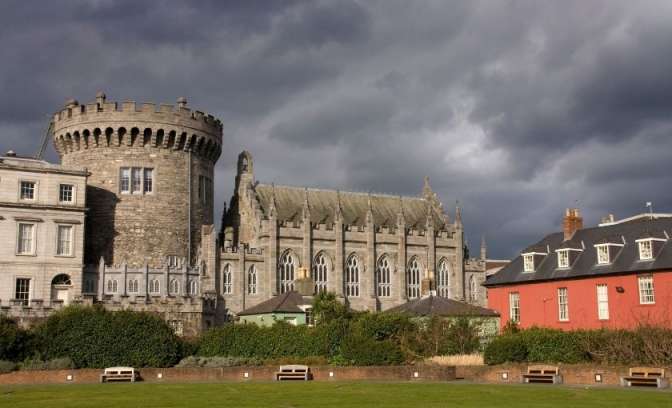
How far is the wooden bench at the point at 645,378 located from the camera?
29734 millimetres

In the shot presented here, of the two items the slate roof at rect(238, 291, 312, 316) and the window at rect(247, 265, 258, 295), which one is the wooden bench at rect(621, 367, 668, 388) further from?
the window at rect(247, 265, 258, 295)

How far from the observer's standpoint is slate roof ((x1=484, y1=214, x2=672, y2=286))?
4450 centimetres

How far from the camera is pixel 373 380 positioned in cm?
3488

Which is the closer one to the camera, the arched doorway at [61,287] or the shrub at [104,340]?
the shrub at [104,340]

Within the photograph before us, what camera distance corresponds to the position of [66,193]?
5638 centimetres

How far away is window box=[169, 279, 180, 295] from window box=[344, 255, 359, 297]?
14951 mm

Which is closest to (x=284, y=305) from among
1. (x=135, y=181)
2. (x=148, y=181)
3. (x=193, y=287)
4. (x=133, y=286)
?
(x=193, y=287)

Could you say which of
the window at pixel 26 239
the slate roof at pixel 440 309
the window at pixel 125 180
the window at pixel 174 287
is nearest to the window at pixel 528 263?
the slate roof at pixel 440 309

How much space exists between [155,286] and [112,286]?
2873 mm

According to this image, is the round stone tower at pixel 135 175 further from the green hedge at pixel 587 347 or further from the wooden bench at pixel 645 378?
the wooden bench at pixel 645 378

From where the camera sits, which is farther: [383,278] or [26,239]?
[383,278]

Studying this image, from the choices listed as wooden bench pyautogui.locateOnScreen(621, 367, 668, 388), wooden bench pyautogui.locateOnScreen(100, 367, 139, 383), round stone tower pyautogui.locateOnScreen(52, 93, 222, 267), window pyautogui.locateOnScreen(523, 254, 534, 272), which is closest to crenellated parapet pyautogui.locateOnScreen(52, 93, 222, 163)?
round stone tower pyautogui.locateOnScreen(52, 93, 222, 267)

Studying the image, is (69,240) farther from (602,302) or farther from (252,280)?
(602,302)

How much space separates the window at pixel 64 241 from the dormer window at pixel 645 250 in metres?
34.4
